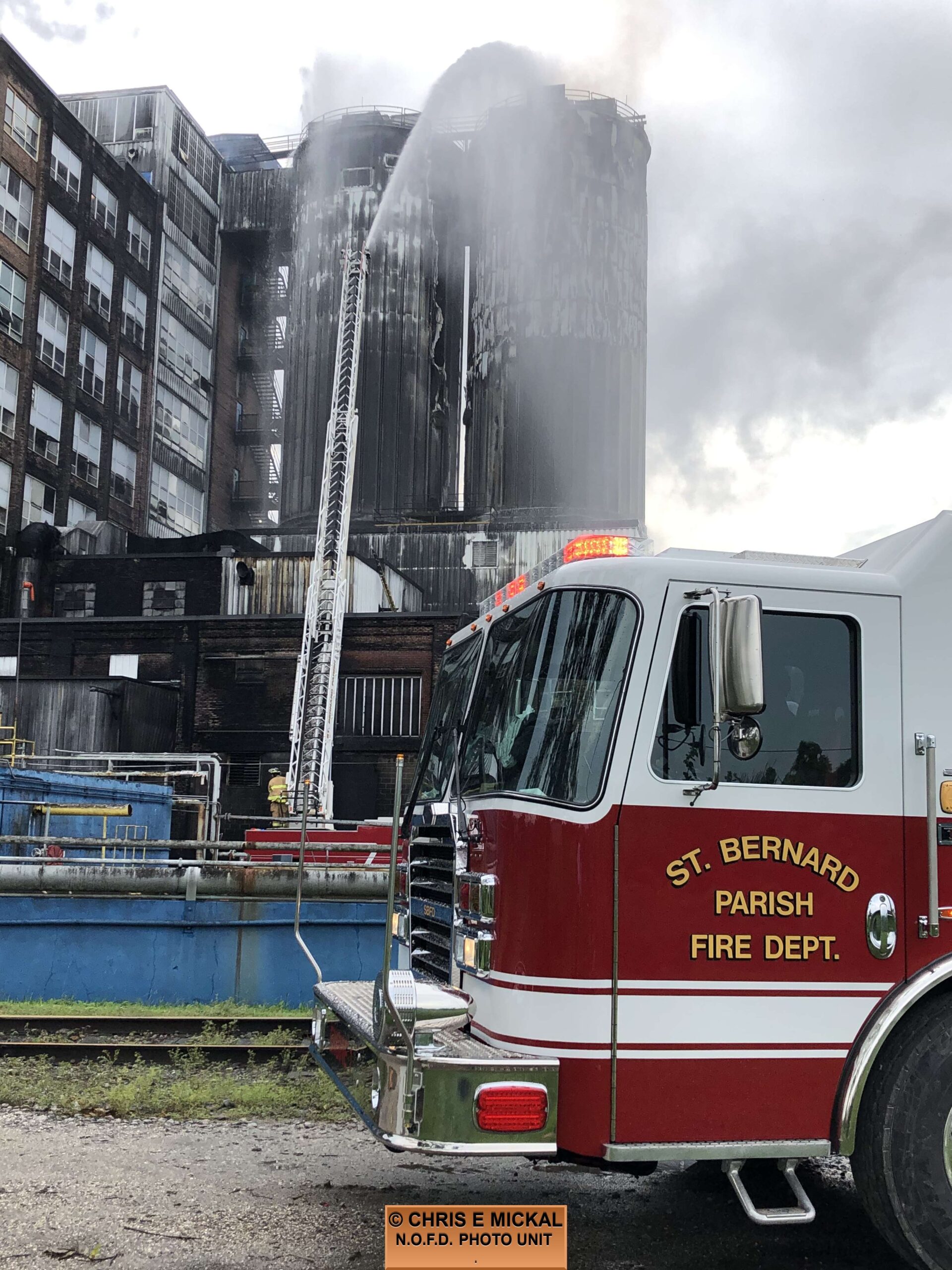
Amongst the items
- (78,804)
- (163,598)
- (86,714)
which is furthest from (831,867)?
(163,598)

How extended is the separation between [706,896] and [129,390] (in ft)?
203

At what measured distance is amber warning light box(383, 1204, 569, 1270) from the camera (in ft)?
14.2

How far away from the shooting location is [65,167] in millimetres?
55656

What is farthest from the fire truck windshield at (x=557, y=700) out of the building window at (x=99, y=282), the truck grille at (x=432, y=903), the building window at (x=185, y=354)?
the building window at (x=185, y=354)

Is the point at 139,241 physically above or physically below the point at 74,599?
above

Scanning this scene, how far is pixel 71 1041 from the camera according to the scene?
33.7 ft

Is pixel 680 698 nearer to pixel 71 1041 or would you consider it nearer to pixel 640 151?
pixel 71 1041

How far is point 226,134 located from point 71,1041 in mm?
73103

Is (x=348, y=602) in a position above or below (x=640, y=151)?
below

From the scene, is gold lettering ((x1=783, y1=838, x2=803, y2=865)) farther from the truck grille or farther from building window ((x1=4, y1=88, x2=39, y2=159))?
building window ((x1=4, y1=88, x2=39, y2=159))

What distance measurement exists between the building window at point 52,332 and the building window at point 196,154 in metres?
15.6

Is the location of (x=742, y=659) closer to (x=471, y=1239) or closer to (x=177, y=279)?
(x=471, y=1239)

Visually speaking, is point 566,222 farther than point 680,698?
Yes

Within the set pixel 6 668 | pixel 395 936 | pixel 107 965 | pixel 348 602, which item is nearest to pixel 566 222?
pixel 348 602
